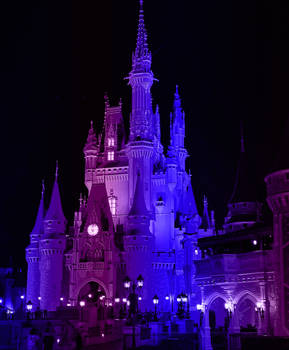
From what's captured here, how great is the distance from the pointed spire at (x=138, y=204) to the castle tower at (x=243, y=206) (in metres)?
10.7

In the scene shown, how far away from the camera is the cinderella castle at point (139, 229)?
52.0 meters

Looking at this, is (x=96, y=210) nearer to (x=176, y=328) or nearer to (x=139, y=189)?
(x=139, y=189)

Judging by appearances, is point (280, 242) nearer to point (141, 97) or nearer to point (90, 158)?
point (141, 97)

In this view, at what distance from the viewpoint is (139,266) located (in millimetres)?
58469

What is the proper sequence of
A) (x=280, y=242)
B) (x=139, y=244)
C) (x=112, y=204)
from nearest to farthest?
(x=280, y=242), (x=139, y=244), (x=112, y=204)

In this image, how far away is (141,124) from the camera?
6550 cm

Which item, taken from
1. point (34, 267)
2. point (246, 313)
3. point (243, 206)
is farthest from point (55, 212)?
point (246, 313)

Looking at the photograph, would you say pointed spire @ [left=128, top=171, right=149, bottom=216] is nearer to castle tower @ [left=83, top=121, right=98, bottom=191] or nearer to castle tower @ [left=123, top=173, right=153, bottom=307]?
castle tower @ [left=123, top=173, right=153, bottom=307]

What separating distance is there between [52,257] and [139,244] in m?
10.4

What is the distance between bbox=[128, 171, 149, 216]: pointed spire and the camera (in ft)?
198

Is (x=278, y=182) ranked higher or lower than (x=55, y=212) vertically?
lower

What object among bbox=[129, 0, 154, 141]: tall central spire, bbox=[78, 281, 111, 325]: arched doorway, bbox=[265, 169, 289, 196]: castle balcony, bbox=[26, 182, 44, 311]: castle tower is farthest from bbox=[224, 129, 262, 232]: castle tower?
bbox=[26, 182, 44, 311]: castle tower

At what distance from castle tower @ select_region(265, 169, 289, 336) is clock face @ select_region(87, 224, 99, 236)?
26.3 meters

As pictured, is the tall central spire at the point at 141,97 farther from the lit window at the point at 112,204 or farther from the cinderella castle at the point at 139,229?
the lit window at the point at 112,204
